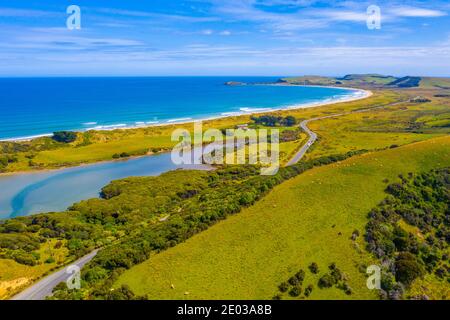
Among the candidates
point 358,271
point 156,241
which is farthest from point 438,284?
point 156,241

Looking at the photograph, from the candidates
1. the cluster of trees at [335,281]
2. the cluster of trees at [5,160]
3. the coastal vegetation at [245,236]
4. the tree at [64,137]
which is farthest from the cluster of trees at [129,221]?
the tree at [64,137]

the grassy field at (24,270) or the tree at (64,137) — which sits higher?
the tree at (64,137)

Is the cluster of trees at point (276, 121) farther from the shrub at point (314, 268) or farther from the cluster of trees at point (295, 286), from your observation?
the cluster of trees at point (295, 286)

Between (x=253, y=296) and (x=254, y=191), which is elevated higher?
(x=254, y=191)

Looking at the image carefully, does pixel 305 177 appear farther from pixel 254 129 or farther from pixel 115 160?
pixel 254 129

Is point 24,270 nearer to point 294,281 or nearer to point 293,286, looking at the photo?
point 293,286

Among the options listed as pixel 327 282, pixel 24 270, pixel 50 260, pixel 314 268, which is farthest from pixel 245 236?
pixel 24 270
